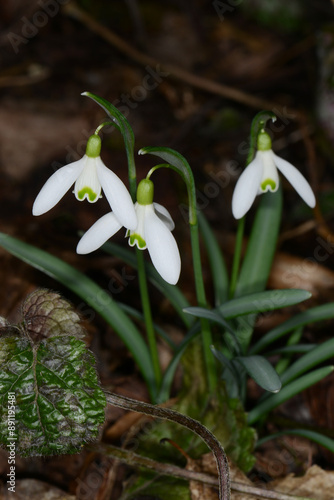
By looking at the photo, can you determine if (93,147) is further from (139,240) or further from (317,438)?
(317,438)

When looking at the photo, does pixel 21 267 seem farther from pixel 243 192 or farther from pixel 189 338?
pixel 243 192

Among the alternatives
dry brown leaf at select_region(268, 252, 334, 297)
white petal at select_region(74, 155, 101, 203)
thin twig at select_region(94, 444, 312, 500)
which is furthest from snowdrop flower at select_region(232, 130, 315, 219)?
dry brown leaf at select_region(268, 252, 334, 297)

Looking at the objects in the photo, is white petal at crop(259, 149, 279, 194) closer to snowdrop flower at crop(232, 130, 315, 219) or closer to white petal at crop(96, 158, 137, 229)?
snowdrop flower at crop(232, 130, 315, 219)

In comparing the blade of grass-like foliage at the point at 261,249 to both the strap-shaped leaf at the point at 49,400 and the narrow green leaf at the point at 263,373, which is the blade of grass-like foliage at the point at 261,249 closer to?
the narrow green leaf at the point at 263,373

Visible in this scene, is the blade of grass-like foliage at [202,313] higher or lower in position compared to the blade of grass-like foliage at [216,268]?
lower

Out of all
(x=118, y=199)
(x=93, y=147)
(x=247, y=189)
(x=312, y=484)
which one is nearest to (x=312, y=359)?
(x=312, y=484)

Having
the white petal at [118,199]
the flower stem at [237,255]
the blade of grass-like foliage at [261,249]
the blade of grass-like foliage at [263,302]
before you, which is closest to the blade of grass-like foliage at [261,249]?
the blade of grass-like foliage at [261,249]
